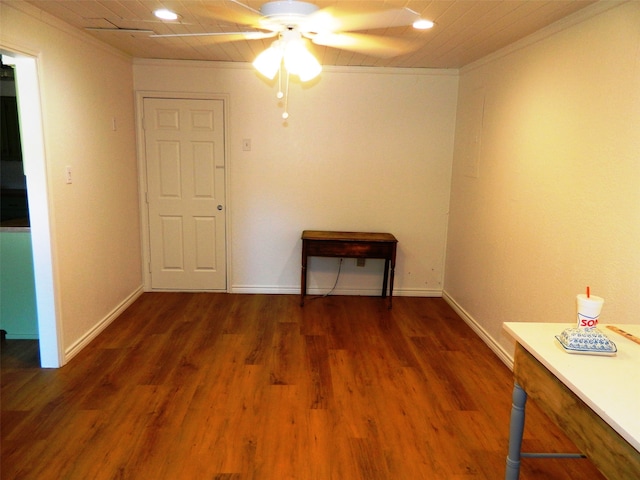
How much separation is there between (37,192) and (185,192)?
1735 millimetres

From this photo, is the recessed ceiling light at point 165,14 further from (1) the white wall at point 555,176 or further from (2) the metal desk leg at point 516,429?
(2) the metal desk leg at point 516,429

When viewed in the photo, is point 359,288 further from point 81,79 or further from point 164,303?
point 81,79

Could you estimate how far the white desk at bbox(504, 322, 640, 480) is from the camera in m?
1.20

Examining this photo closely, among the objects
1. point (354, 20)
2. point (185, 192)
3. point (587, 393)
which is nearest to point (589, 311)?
point (587, 393)

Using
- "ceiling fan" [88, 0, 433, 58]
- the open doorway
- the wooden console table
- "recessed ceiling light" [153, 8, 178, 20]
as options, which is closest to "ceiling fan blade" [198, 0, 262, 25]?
"ceiling fan" [88, 0, 433, 58]

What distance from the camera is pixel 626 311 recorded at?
206 cm

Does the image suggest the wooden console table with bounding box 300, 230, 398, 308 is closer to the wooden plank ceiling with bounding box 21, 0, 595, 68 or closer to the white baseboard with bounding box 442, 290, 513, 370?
the white baseboard with bounding box 442, 290, 513, 370

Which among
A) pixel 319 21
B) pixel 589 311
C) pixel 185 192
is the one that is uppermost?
pixel 319 21

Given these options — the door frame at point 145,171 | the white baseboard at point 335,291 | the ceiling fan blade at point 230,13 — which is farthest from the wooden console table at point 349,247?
the ceiling fan blade at point 230,13

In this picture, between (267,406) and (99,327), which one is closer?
(267,406)

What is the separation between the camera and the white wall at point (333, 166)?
4.27 metres

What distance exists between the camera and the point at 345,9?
2414mm

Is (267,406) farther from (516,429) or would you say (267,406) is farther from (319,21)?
(319,21)

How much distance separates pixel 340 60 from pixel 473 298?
247cm
